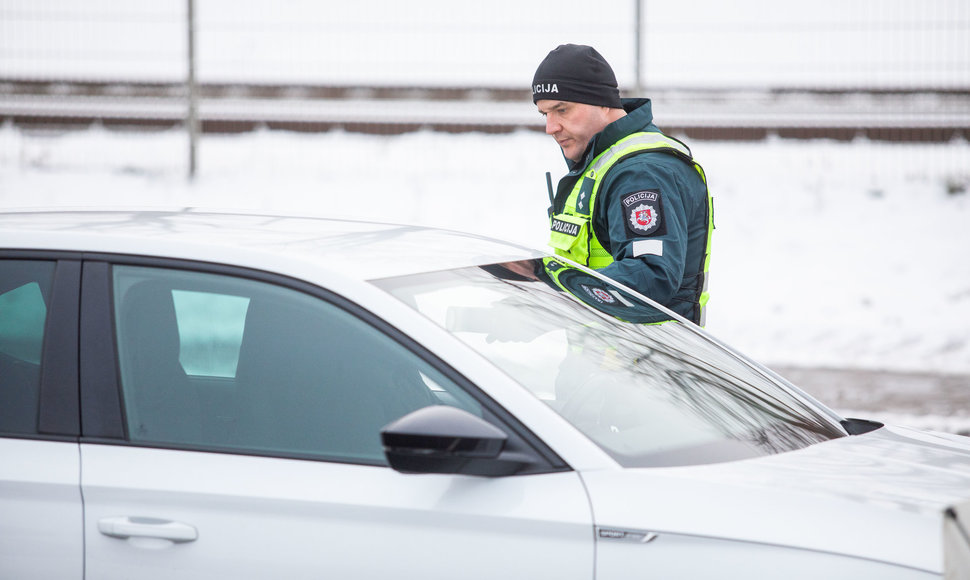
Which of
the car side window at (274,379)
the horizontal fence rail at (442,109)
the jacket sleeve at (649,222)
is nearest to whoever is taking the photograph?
the car side window at (274,379)

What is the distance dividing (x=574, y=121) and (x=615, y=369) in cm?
144

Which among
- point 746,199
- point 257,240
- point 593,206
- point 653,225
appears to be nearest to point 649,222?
point 653,225

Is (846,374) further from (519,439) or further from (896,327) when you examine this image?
(519,439)

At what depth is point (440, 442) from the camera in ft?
6.63

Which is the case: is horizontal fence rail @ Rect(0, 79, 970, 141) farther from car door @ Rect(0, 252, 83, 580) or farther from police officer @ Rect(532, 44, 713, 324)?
car door @ Rect(0, 252, 83, 580)

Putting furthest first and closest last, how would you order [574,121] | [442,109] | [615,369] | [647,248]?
[442,109] < [574,121] < [647,248] < [615,369]

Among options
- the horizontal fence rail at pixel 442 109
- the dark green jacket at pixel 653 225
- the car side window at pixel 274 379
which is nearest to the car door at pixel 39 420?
the car side window at pixel 274 379

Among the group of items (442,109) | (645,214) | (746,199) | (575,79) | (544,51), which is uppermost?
(544,51)

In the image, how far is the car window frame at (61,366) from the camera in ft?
7.60

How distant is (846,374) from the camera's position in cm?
750

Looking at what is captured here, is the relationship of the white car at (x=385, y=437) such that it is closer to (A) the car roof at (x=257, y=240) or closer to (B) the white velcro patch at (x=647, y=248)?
(A) the car roof at (x=257, y=240)

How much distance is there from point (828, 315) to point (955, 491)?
22.4 feet

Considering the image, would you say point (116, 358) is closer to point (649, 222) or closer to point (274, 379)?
point (274, 379)

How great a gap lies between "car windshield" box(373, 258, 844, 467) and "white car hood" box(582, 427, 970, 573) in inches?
3.5
